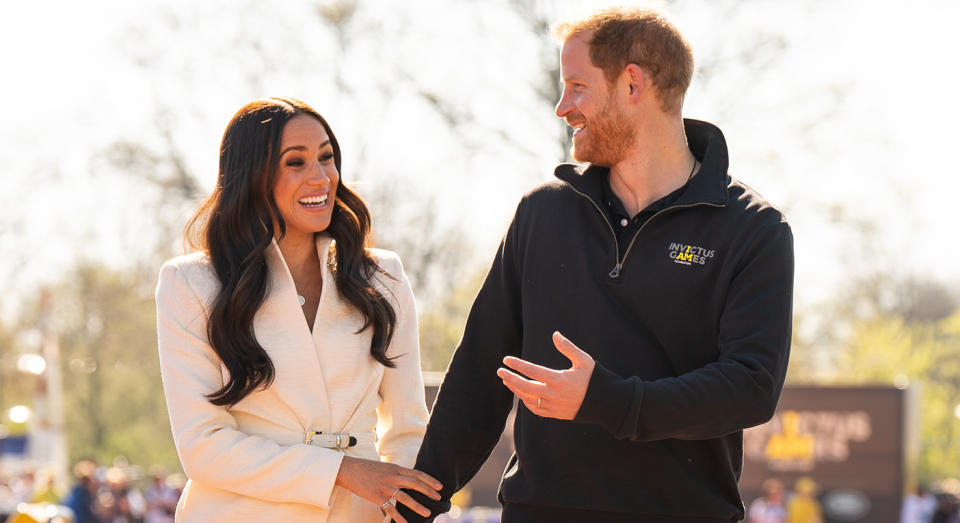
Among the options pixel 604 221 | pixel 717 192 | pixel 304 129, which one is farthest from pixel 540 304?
pixel 304 129

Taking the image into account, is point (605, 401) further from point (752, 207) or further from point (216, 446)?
point (216, 446)

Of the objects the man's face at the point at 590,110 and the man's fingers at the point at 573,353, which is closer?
the man's fingers at the point at 573,353

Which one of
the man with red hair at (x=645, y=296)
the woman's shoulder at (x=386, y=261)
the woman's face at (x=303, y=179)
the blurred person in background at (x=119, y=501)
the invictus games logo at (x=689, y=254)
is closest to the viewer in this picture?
the man with red hair at (x=645, y=296)

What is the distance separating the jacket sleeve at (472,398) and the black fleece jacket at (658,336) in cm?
13

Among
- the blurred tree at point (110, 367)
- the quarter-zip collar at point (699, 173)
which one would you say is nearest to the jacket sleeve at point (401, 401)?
the quarter-zip collar at point (699, 173)

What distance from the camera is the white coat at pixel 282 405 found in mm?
3861

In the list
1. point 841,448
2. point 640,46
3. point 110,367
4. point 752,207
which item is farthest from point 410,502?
point 110,367

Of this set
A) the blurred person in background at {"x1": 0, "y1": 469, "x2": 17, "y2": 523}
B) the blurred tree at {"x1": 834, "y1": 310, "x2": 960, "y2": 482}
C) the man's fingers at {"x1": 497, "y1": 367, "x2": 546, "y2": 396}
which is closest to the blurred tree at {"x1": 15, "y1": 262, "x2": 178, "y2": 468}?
the blurred person in background at {"x1": 0, "y1": 469, "x2": 17, "y2": 523}

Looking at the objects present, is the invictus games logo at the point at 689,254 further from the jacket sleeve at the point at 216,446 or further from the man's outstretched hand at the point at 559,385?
the jacket sleeve at the point at 216,446

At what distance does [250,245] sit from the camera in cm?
408

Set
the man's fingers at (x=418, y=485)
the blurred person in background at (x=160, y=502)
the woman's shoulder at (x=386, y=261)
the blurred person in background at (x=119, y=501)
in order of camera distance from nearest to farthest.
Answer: the man's fingers at (x=418, y=485) < the woman's shoulder at (x=386, y=261) < the blurred person in background at (x=160, y=502) < the blurred person in background at (x=119, y=501)

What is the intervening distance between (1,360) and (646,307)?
35533mm

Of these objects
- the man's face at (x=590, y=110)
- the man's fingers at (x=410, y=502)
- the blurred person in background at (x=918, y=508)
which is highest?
the man's face at (x=590, y=110)

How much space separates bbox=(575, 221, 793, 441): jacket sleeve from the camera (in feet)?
10.1
